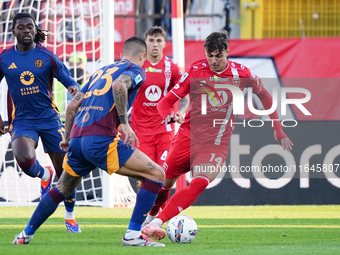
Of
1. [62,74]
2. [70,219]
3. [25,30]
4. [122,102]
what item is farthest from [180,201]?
[25,30]

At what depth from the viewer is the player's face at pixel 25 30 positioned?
26.2ft

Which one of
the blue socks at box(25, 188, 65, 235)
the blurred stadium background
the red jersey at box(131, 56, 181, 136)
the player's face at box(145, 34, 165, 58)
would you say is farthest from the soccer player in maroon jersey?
the blurred stadium background

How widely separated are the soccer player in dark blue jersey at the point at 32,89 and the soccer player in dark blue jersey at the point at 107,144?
149 cm

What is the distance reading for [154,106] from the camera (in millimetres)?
9617

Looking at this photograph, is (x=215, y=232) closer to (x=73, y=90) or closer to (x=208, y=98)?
(x=208, y=98)

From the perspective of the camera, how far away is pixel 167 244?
679 cm

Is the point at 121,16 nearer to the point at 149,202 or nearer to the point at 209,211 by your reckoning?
the point at 209,211

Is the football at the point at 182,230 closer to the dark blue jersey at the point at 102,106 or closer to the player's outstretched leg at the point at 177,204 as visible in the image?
the player's outstretched leg at the point at 177,204

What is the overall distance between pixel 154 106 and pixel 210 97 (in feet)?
6.16

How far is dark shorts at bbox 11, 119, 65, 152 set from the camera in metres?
7.97

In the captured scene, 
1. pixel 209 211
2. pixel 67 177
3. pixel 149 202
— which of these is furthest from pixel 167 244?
pixel 209 211

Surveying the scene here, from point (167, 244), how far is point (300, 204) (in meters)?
6.24

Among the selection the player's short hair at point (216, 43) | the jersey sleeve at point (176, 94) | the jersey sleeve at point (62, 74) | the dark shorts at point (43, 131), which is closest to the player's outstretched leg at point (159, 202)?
the jersey sleeve at point (176, 94)

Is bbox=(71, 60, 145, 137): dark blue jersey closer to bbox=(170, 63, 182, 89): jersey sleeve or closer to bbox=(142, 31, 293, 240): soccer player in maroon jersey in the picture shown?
bbox=(142, 31, 293, 240): soccer player in maroon jersey
